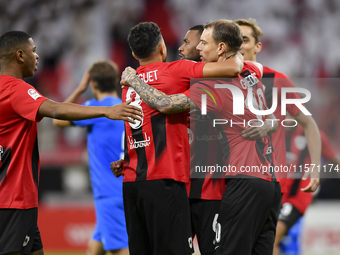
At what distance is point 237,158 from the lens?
135 inches

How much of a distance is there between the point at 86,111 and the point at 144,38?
795 mm

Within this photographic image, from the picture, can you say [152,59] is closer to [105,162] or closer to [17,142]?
[17,142]

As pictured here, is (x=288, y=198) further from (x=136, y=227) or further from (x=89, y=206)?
(x=89, y=206)

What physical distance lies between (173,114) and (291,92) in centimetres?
155

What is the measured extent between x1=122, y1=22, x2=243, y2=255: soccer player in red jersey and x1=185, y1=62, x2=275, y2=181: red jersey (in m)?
0.14

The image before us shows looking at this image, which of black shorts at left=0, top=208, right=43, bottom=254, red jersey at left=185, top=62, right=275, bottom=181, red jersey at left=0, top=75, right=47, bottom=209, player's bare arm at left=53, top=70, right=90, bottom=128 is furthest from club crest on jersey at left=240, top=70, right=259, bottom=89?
player's bare arm at left=53, top=70, right=90, bottom=128

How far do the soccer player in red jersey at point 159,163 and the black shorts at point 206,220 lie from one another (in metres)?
0.42

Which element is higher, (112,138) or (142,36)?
(142,36)

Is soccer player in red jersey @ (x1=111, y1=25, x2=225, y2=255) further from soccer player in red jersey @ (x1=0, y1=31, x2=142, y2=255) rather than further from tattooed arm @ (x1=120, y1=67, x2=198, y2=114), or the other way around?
soccer player in red jersey @ (x1=0, y1=31, x2=142, y2=255)

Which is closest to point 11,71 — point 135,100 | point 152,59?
point 135,100

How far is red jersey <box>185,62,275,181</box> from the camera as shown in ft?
11.2

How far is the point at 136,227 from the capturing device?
3475 millimetres

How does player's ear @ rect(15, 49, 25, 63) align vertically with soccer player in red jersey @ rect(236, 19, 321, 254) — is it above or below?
above

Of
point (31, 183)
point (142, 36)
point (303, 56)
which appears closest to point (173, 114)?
point (142, 36)
